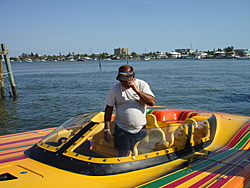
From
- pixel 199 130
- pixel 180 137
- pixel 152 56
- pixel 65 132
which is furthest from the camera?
pixel 152 56

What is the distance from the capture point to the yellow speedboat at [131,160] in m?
3.10

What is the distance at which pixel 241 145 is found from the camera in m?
4.39

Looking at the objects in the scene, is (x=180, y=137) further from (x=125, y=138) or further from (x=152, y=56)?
(x=152, y=56)

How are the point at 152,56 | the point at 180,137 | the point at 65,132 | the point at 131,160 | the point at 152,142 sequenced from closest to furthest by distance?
the point at 131,160 < the point at 152,142 < the point at 65,132 < the point at 180,137 < the point at 152,56

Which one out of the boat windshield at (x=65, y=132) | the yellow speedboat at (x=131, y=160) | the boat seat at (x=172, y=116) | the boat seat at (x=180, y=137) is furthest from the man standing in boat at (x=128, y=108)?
the boat seat at (x=172, y=116)

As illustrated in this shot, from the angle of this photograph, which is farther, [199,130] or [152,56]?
[152,56]

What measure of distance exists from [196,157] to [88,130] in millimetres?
1582

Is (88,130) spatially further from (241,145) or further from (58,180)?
(241,145)

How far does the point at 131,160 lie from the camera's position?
3414 millimetres

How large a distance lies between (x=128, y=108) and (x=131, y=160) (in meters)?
0.67

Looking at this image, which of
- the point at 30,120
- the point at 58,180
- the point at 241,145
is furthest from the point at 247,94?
the point at 58,180

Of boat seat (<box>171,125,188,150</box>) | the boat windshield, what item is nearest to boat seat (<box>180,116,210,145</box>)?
boat seat (<box>171,125,188,150</box>)

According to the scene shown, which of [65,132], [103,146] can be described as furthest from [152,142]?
[65,132]

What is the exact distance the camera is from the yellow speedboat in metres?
3.10
